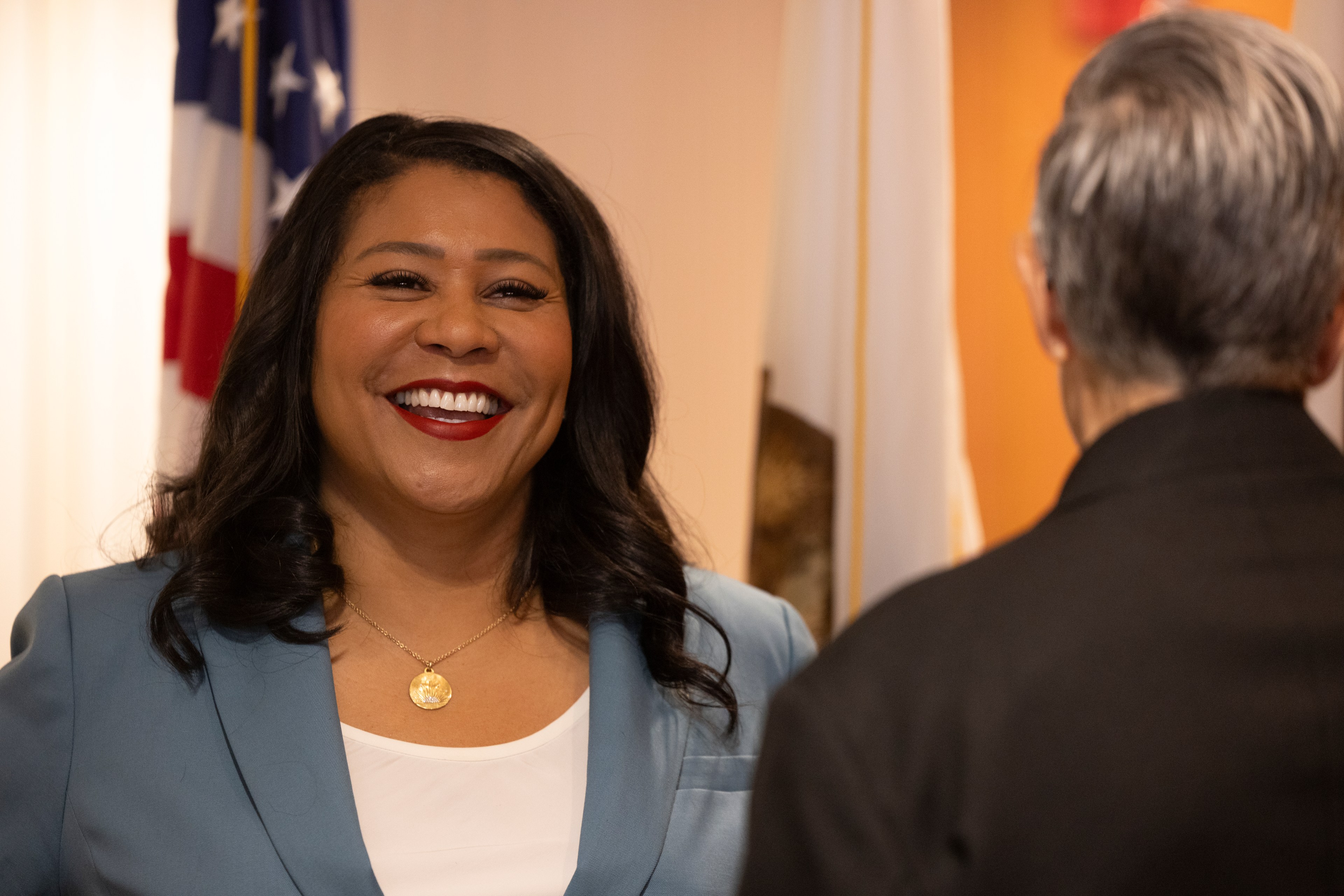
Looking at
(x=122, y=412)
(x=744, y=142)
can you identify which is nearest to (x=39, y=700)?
(x=122, y=412)

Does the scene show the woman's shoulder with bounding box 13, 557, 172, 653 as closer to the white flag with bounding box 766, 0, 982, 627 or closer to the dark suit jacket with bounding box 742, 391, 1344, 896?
the dark suit jacket with bounding box 742, 391, 1344, 896

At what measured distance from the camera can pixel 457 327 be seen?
5.74ft

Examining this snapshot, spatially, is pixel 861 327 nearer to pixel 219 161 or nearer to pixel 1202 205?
pixel 219 161

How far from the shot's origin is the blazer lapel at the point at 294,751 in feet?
4.89

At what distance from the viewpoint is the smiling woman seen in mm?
1520

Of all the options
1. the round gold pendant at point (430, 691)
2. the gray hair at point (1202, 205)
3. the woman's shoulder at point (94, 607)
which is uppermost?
the gray hair at point (1202, 205)

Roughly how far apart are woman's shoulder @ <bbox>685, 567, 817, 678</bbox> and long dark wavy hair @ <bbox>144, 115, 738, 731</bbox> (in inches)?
1.7

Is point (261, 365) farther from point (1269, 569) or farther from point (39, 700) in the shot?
point (1269, 569)

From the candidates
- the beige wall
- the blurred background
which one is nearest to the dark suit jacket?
the blurred background

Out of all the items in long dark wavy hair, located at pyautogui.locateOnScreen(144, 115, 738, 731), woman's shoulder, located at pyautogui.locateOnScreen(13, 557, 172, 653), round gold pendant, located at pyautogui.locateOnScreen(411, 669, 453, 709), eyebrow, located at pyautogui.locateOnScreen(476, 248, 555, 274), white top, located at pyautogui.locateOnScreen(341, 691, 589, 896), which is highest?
eyebrow, located at pyautogui.locateOnScreen(476, 248, 555, 274)

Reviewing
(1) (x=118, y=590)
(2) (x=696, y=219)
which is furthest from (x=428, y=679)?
(2) (x=696, y=219)

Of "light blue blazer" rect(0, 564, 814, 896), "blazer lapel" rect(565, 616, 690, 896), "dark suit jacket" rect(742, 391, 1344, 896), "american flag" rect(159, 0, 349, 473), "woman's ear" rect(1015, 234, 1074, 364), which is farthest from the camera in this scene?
"american flag" rect(159, 0, 349, 473)

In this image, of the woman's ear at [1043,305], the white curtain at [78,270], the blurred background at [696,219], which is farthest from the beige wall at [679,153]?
the woman's ear at [1043,305]

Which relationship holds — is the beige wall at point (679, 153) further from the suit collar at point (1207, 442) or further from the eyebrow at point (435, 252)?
the suit collar at point (1207, 442)
